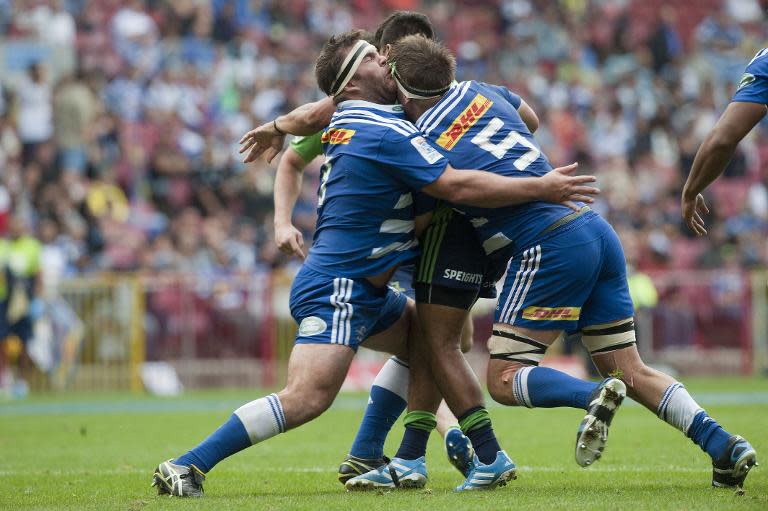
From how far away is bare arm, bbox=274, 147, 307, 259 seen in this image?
6848 mm

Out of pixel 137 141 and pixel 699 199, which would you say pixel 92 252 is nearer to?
pixel 137 141

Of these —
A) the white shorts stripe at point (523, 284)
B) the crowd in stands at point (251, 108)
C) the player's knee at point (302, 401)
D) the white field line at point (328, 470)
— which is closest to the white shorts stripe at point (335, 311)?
the player's knee at point (302, 401)

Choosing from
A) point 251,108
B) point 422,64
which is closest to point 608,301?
point 422,64

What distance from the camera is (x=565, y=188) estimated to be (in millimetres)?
6004

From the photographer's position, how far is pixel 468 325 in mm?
7520

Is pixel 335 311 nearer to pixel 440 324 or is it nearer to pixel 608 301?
pixel 440 324

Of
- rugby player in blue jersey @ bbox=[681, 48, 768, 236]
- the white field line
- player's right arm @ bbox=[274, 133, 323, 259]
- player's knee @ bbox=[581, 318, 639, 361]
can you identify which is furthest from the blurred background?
rugby player in blue jersey @ bbox=[681, 48, 768, 236]

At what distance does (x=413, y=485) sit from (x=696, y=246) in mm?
15236

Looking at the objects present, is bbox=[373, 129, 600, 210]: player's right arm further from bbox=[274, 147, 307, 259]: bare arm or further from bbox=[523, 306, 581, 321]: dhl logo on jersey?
bbox=[274, 147, 307, 259]: bare arm

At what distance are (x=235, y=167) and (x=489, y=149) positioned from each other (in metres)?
14.7

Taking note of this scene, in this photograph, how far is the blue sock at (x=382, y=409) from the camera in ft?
22.6

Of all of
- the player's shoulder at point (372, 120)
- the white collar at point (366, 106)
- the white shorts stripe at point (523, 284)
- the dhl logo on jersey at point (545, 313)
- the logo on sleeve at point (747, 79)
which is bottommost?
the dhl logo on jersey at point (545, 313)

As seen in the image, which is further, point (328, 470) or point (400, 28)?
point (328, 470)

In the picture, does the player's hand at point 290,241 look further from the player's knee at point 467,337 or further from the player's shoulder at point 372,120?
the player's knee at point 467,337
